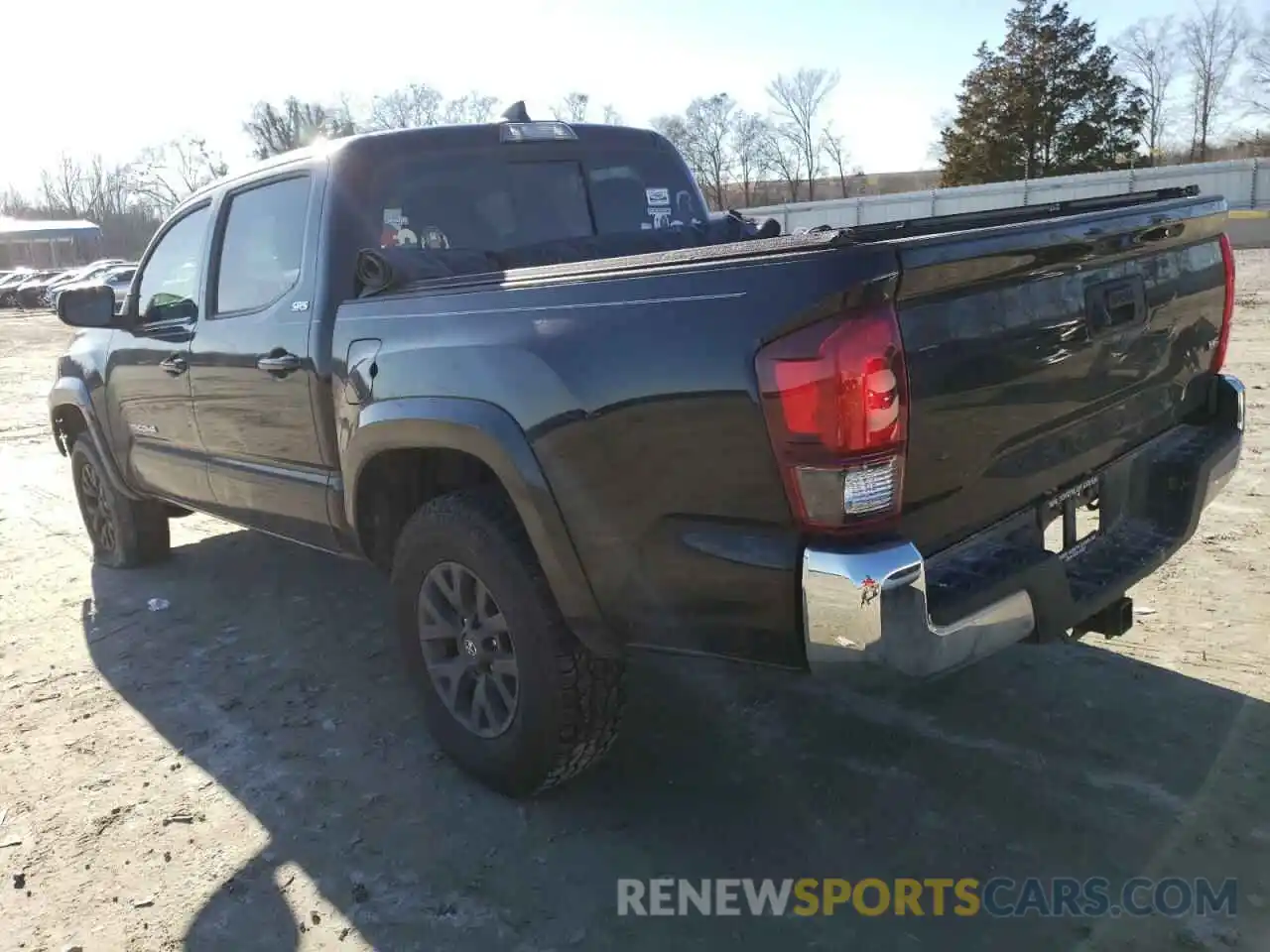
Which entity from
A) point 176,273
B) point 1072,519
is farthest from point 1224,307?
point 176,273

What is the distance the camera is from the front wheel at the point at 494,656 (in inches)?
110

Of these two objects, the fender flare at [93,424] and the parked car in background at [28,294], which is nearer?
the fender flare at [93,424]

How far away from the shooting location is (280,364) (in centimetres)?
359

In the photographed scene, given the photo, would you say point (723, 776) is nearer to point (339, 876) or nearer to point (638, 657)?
point (638, 657)

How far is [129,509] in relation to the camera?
551 cm

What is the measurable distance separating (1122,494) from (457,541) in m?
1.92

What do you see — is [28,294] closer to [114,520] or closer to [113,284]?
[113,284]

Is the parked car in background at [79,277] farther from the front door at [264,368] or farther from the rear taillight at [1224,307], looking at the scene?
the rear taillight at [1224,307]

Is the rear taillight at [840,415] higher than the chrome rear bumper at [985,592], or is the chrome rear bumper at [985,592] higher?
the rear taillight at [840,415]

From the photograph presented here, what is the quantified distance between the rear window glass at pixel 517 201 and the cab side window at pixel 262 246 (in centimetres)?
34

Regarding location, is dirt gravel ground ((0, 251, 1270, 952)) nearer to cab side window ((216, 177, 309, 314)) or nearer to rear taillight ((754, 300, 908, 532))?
rear taillight ((754, 300, 908, 532))

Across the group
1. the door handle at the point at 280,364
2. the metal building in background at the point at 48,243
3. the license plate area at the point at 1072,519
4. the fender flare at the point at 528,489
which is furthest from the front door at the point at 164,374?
the metal building in background at the point at 48,243

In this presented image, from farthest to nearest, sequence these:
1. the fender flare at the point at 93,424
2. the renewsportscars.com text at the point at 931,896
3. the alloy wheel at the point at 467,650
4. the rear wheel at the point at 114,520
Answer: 1. the rear wheel at the point at 114,520
2. the fender flare at the point at 93,424
3. the alloy wheel at the point at 467,650
4. the renewsportscars.com text at the point at 931,896

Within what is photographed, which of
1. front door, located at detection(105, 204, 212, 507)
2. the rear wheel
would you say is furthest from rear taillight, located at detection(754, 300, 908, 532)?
the rear wheel
